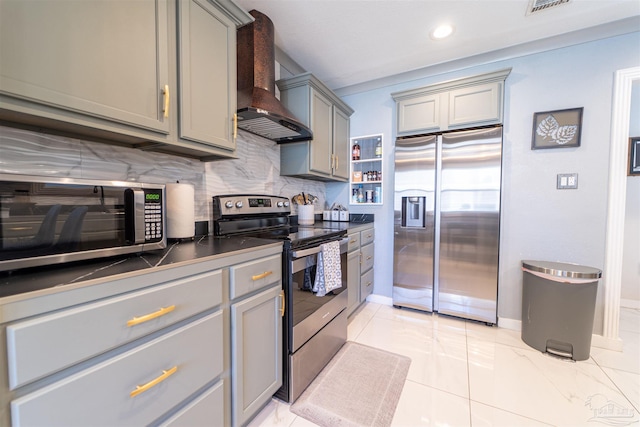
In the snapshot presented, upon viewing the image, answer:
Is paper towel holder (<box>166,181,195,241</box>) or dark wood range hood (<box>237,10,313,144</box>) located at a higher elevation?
dark wood range hood (<box>237,10,313,144</box>)

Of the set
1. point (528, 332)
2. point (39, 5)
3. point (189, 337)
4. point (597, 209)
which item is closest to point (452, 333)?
point (528, 332)

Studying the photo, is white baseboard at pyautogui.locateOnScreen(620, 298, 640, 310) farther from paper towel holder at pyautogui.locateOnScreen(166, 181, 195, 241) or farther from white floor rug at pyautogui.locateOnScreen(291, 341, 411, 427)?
paper towel holder at pyautogui.locateOnScreen(166, 181, 195, 241)

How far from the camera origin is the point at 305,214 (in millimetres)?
2561

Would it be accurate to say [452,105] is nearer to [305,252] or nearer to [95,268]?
[305,252]

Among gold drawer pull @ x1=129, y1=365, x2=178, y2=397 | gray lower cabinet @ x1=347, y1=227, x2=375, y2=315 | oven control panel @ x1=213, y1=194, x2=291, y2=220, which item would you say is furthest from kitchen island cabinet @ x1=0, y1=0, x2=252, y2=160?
gray lower cabinet @ x1=347, y1=227, x2=375, y2=315

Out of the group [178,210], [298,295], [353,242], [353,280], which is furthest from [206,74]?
[353,280]

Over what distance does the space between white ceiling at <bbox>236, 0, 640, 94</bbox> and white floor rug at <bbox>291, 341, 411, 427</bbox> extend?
258 centimetres

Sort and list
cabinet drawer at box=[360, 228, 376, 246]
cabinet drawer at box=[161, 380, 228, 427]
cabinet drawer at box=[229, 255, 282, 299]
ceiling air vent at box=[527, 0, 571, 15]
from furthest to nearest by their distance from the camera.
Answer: cabinet drawer at box=[360, 228, 376, 246], ceiling air vent at box=[527, 0, 571, 15], cabinet drawer at box=[229, 255, 282, 299], cabinet drawer at box=[161, 380, 228, 427]

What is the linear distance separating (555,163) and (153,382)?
316 centimetres

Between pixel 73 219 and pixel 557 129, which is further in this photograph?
pixel 557 129

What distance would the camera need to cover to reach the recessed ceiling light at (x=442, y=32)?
1.93 metres

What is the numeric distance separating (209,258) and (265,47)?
5.08 ft

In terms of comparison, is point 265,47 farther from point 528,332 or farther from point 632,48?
point 528,332

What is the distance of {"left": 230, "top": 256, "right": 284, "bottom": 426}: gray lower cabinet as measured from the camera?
1137 mm
